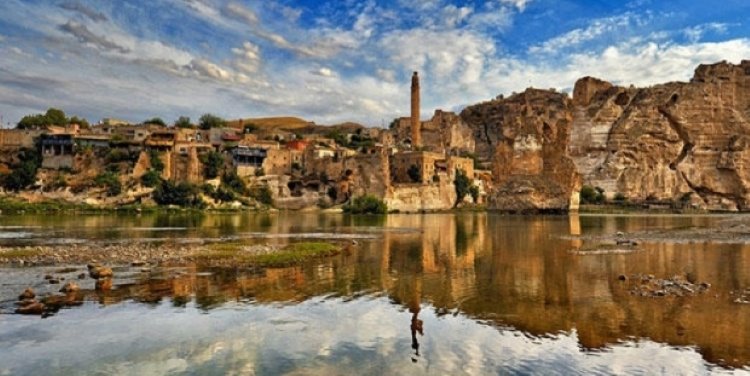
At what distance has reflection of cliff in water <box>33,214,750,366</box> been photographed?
1201cm

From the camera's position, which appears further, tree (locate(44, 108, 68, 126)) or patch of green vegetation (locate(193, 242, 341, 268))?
tree (locate(44, 108, 68, 126))

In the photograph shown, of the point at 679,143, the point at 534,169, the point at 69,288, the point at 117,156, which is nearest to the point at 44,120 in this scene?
the point at 117,156

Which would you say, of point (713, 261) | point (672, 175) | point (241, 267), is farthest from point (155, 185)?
point (672, 175)

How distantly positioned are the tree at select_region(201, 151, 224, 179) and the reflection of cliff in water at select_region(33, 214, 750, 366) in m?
53.0

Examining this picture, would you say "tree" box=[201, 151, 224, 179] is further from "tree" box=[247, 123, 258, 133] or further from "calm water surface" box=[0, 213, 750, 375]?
"calm water surface" box=[0, 213, 750, 375]

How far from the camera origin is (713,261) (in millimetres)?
22594

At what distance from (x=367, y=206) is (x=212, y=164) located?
2056 centimetres

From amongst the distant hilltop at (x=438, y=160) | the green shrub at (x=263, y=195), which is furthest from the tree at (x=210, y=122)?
the green shrub at (x=263, y=195)

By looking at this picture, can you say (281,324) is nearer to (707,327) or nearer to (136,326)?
(136,326)

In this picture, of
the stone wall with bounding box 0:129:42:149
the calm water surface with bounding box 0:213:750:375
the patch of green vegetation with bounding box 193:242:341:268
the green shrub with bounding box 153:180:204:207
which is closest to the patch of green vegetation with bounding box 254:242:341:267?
the patch of green vegetation with bounding box 193:242:341:268

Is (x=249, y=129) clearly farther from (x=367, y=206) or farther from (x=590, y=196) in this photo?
(x=590, y=196)

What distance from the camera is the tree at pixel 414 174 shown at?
81.0 meters

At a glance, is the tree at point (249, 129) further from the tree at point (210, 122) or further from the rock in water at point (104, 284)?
the rock in water at point (104, 284)

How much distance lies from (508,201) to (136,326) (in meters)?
71.7
